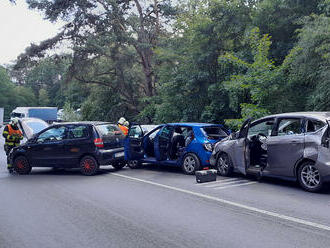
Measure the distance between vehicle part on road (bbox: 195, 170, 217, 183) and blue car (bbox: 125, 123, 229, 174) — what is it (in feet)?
3.37

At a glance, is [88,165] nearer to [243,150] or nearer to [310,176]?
[243,150]

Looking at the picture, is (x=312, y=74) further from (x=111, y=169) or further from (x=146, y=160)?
(x=111, y=169)

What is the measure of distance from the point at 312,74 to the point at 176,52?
8837 mm

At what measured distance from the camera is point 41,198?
7914 mm

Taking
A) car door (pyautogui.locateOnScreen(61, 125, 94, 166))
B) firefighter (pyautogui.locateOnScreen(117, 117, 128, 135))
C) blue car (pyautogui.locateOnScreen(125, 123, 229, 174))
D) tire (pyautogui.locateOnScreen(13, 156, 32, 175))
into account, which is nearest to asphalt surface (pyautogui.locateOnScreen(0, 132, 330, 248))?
blue car (pyautogui.locateOnScreen(125, 123, 229, 174))

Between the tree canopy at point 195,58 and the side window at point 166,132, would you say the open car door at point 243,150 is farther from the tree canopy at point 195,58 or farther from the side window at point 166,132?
the tree canopy at point 195,58

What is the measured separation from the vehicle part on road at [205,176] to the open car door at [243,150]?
72cm

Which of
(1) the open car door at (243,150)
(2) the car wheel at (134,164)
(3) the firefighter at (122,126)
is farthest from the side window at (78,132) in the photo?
(1) the open car door at (243,150)

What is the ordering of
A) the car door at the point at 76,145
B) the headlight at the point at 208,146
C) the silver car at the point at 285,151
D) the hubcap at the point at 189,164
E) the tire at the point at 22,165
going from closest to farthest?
the silver car at the point at 285,151 → the headlight at the point at 208,146 → the hubcap at the point at 189,164 → the car door at the point at 76,145 → the tire at the point at 22,165

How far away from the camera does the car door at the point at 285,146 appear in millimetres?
8242

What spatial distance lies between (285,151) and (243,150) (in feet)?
3.88

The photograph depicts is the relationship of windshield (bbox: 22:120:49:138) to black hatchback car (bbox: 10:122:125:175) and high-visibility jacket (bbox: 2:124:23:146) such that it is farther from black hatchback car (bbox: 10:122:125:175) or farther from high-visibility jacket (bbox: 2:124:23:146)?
black hatchback car (bbox: 10:122:125:175)

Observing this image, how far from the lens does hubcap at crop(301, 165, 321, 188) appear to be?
7.84 metres

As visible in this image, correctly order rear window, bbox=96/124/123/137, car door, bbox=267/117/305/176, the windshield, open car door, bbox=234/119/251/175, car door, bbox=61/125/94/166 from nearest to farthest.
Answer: car door, bbox=267/117/305/176, open car door, bbox=234/119/251/175, car door, bbox=61/125/94/166, rear window, bbox=96/124/123/137, the windshield
